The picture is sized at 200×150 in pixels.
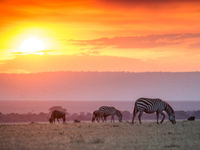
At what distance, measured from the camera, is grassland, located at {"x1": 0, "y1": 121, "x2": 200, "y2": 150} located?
89.7 ft

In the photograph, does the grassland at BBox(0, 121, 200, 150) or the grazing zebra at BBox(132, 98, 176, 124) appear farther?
the grazing zebra at BBox(132, 98, 176, 124)

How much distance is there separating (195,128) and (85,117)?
295 ft

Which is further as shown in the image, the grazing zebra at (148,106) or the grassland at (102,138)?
the grazing zebra at (148,106)

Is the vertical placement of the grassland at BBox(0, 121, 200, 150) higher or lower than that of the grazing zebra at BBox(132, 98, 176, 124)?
lower

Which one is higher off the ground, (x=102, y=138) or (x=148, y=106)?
(x=148, y=106)

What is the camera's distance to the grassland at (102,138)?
1077 inches

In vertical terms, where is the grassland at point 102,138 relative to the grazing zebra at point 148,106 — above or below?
below

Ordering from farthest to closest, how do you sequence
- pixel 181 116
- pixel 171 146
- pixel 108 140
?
pixel 181 116, pixel 108 140, pixel 171 146

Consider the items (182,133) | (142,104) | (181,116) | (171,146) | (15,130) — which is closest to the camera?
(171,146)

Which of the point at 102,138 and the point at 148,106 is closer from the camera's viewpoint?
the point at 102,138

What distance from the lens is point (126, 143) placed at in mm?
28500

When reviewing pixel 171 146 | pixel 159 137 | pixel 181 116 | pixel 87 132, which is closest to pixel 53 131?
pixel 87 132

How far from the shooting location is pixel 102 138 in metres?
30.5

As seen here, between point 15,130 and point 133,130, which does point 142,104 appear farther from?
point 15,130
